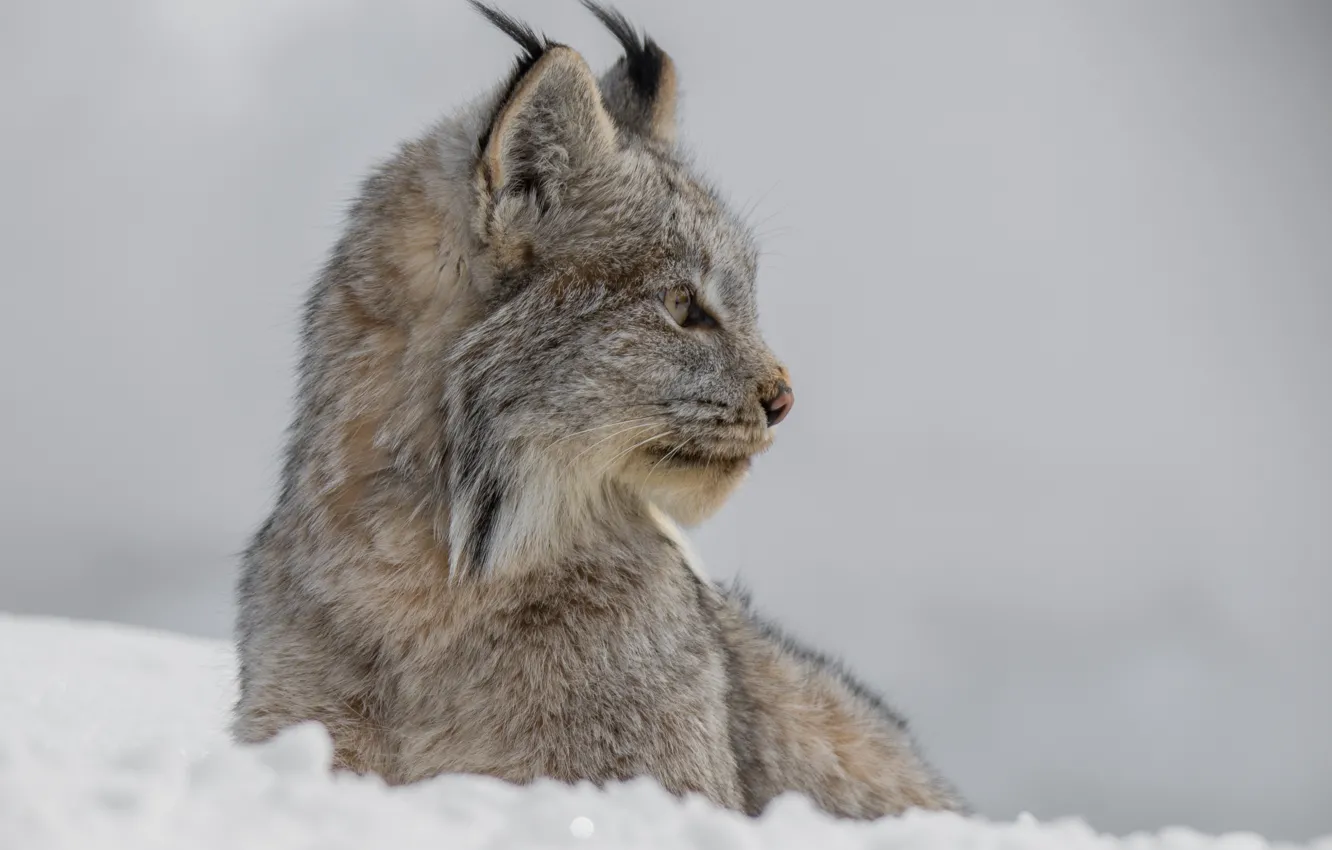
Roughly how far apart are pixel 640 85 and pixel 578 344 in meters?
1.83

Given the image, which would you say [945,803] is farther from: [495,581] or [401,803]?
[401,803]

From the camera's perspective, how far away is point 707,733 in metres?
4.78

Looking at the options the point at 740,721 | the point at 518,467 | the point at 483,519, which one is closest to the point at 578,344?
the point at 518,467

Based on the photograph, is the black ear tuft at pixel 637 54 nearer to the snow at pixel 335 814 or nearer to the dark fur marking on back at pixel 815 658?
the dark fur marking on back at pixel 815 658

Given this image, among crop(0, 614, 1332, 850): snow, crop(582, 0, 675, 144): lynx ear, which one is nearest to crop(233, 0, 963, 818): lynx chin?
crop(582, 0, 675, 144): lynx ear

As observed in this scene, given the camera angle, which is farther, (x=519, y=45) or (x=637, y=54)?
(x=637, y=54)

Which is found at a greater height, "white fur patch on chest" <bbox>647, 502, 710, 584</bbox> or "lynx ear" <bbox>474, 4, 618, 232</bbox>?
"lynx ear" <bbox>474, 4, 618, 232</bbox>

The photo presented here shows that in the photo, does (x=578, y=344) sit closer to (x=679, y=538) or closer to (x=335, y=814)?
(x=679, y=538)

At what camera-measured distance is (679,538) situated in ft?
17.2

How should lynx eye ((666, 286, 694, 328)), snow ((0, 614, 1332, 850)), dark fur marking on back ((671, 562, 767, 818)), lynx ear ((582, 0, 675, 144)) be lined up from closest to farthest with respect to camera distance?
snow ((0, 614, 1332, 850)), lynx eye ((666, 286, 694, 328)), dark fur marking on back ((671, 562, 767, 818)), lynx ear ((582, 0, 675, 144))

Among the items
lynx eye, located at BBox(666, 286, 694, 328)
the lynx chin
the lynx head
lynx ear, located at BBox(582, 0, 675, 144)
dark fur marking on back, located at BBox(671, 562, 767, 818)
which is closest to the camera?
the lynx chin

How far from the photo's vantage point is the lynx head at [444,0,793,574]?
4.73 meters

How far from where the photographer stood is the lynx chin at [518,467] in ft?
15.2

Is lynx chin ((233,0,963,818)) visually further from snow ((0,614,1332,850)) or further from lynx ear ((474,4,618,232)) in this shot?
snow ((0,614,1332,850))
